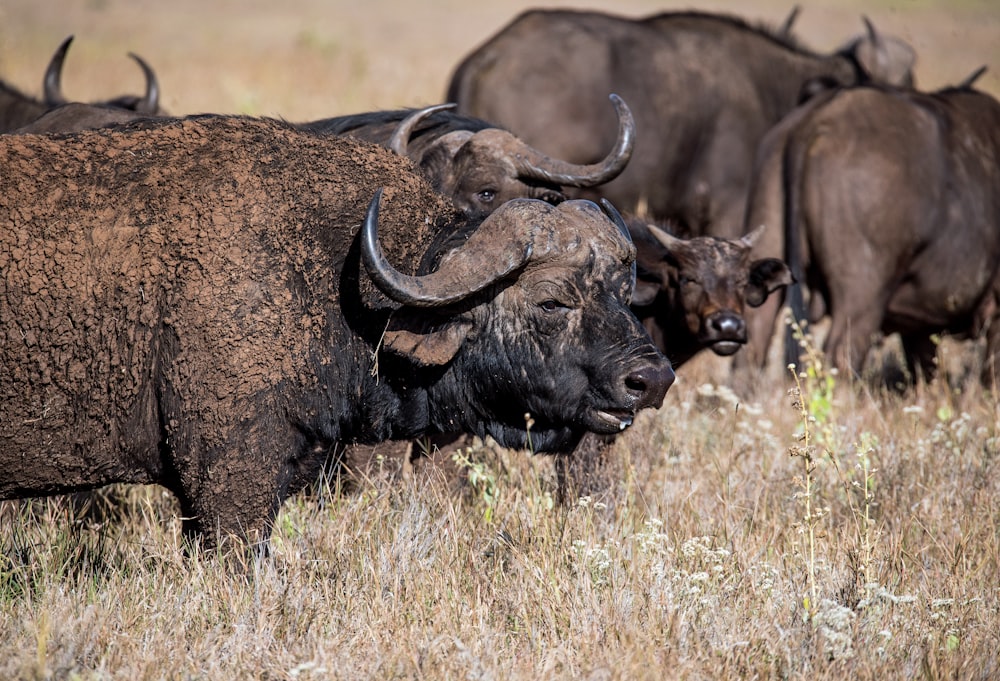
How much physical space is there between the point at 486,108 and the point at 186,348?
25.3 ft

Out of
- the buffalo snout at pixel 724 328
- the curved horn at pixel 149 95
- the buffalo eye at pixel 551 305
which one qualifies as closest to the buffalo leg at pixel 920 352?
→ the buffalo snout at pixel 724 328

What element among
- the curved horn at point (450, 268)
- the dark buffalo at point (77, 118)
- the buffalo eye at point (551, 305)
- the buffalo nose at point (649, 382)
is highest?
the dark buffalo at point (77, 118)

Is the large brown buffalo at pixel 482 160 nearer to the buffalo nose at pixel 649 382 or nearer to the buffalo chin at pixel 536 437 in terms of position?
the buffalo chin at pixel 536 437

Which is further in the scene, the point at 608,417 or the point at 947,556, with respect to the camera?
the point at 947,556

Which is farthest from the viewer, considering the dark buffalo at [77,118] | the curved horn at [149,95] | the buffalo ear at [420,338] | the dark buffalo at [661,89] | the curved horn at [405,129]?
the dark buffalo at [661,89]

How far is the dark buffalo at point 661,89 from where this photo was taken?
38.0ft

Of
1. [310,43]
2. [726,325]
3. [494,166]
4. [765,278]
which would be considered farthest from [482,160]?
[310,43]

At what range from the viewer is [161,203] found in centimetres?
436

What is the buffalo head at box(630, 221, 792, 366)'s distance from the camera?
6145 millimetres

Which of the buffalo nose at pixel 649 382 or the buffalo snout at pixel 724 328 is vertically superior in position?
the buffalo nose at pixel 649 382

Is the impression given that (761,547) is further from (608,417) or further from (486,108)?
(486,108)

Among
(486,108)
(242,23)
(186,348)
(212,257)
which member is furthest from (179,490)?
(242,23)

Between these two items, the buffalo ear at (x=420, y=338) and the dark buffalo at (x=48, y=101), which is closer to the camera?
the buffalo ear at (x=420, y=338)

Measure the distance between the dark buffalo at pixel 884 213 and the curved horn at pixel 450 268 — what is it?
14.0 ft
